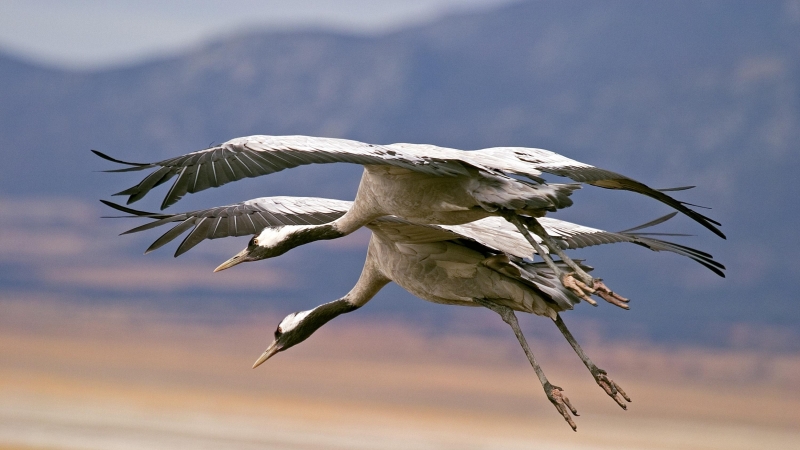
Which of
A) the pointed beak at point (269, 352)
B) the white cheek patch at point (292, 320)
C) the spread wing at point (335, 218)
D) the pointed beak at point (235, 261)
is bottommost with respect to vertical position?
the pointed beak at point (269, 352)

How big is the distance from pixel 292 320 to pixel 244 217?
4.06ft

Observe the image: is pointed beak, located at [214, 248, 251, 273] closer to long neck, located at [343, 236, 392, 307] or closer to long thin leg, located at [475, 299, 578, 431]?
long neck, located at [343, 236, 392, 307]

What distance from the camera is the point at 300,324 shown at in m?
12.8

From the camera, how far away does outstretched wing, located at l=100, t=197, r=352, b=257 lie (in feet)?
38.4

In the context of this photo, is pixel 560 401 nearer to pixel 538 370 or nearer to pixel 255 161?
pixel 538 370

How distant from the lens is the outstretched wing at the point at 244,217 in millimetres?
11695

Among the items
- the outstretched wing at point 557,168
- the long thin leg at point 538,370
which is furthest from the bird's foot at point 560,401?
the outstretched wing at point 557,168

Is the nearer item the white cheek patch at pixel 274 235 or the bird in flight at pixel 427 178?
the bird in flight at pixel 427 178

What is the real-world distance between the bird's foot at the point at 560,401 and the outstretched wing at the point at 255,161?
2.13 meters

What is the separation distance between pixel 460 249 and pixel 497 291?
0.52m

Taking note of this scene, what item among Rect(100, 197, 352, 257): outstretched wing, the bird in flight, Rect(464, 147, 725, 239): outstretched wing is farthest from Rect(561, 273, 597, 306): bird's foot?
Rect(100, 197, 352, 257): outstretched wing

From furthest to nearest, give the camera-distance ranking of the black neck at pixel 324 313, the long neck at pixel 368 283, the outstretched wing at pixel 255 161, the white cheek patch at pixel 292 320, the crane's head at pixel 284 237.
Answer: the white cheek patch at pixel 292 320, the black neck at pixel 324 313, the long neck at pixel 368 283, the crane's head at pixel 284 237, the outstretched wing at pixel 255 161

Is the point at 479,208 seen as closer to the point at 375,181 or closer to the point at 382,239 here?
the point at 375,181

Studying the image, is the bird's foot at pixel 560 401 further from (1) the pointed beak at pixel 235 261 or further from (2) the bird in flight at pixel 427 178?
(1) the pointed beak at pixel 235 261
